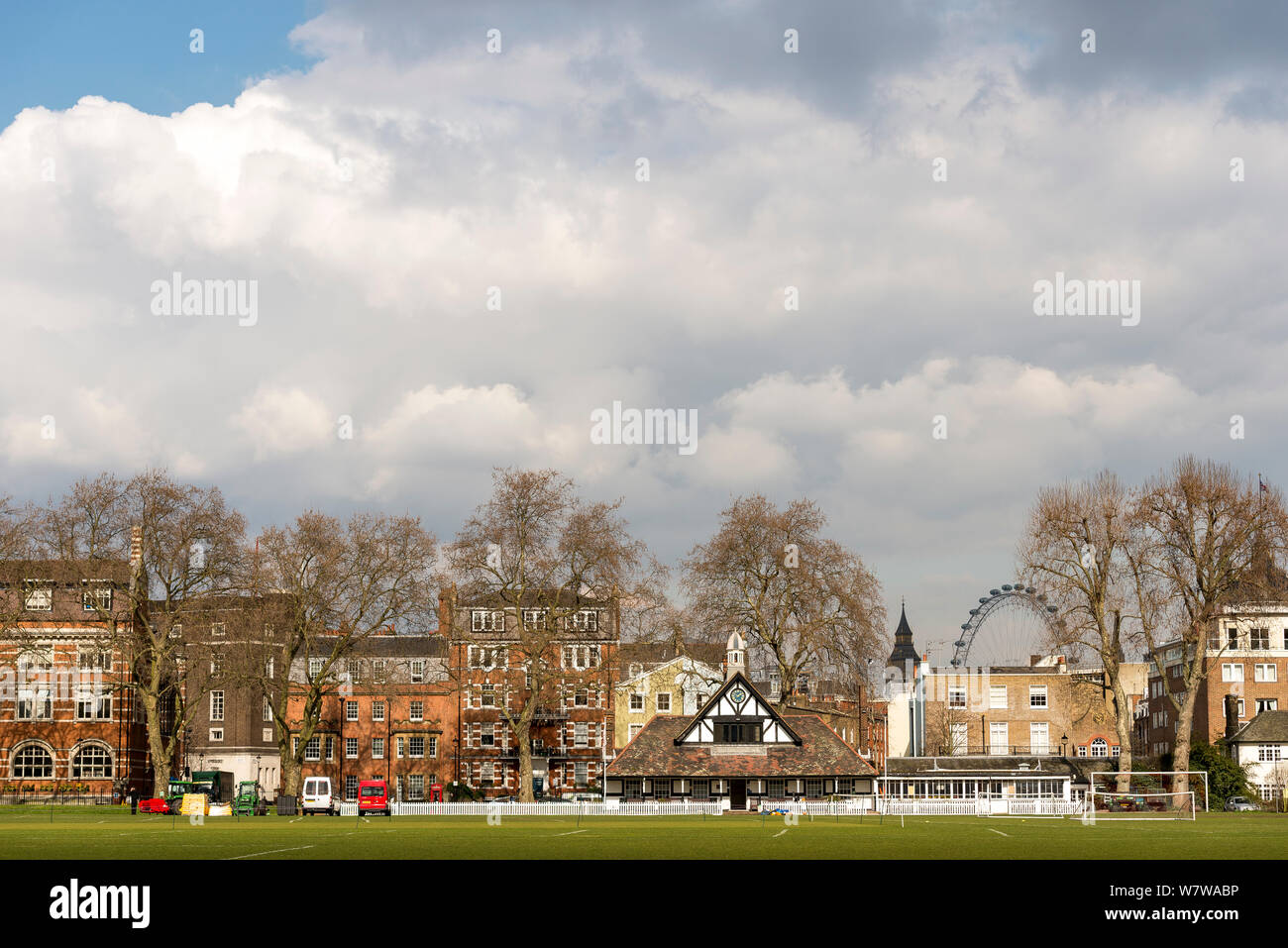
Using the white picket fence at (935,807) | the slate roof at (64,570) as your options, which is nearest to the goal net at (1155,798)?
the white picket fence at (935,807)

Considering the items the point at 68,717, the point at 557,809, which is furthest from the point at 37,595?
the point at 557,809

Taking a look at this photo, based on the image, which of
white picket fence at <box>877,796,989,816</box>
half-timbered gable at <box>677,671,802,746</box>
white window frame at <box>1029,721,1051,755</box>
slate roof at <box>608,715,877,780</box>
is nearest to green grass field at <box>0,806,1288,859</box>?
white picket fence at <box>877,796,989,816</box>

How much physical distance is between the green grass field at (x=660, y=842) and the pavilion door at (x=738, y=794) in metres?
29.2

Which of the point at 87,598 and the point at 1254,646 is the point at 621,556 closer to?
the point at 87,598

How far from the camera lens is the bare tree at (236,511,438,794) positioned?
79.6m

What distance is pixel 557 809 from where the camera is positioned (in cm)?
7469

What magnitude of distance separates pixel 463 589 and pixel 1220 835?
158 ft

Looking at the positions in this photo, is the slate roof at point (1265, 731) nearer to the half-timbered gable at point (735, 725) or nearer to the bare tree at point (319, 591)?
the half-timbered gable at point (735, 725)

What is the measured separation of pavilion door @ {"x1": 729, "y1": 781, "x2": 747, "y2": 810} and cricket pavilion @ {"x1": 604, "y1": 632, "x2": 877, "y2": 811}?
61 millimetres

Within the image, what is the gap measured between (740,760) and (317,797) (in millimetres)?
26541

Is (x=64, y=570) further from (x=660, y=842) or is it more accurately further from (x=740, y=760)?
(x=660, y=842)

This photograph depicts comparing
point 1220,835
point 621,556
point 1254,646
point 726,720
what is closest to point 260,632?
point 621,556

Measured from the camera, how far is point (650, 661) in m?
114
